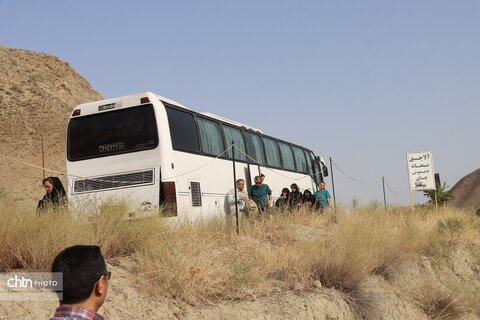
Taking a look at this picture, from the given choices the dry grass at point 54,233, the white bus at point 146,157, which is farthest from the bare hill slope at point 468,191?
the dry grass at point 54,233

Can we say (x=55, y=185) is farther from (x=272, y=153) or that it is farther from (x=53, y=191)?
(x=272, y=153)

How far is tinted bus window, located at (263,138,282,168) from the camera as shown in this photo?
17.5 metres

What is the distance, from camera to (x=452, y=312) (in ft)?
29.3

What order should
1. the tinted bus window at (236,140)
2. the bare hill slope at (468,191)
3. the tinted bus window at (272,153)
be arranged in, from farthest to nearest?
1. the bare hill slope at (468,191)
2. the tinted bus window at (272,153)
3. the tinted bus window at (236,140)

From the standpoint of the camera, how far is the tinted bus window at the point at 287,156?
62.1ft

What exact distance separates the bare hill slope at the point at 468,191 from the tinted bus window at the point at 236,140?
151 feet

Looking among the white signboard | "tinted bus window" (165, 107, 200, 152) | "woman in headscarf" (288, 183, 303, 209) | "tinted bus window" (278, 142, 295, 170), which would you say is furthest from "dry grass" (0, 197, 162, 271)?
the white signboard

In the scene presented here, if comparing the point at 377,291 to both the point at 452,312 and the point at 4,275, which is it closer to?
the point at 452,312

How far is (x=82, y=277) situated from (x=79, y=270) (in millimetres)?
42

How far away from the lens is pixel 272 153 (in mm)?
17906

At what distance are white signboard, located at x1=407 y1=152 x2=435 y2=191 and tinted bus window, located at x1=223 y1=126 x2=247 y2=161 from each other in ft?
28.9

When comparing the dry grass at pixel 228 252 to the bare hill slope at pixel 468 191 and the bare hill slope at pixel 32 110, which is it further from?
the bare hill slope at pixel 468 191

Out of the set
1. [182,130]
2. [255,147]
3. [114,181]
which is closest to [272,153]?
[255,147]

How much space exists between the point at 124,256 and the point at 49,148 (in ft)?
172
